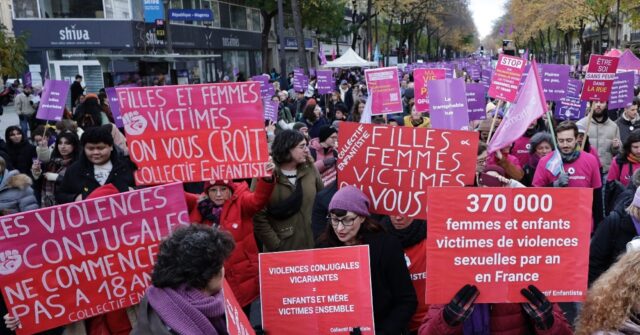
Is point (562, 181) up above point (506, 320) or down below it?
above

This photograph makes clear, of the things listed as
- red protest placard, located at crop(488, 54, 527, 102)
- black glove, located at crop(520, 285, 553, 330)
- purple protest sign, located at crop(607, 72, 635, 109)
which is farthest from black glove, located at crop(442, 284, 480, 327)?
purple protest sign, located at crop(607, 72, 635, 109)

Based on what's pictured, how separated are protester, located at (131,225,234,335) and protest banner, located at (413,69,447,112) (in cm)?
733

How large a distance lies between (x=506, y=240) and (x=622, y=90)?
851 cm

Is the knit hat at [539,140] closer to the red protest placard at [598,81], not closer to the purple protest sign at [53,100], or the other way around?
the red protest placard at [598,81]

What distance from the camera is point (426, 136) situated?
13.0 feet

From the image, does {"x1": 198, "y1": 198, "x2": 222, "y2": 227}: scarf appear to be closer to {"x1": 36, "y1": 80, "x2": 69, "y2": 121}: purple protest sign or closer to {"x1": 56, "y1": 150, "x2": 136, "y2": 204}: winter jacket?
{"x1": 56, "y1": 150, "x2": 136, "y2": 204}: winter jacket

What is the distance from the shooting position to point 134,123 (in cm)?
436

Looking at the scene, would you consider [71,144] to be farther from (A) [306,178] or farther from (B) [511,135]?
(B) [511,135]

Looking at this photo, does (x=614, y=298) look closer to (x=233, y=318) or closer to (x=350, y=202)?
(x=350, y=202)

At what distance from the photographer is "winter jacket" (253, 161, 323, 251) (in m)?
4.68

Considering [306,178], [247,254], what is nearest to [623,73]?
[306,178]

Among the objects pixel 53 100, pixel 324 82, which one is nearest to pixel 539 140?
pixel 53 100

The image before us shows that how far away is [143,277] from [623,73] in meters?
9.13

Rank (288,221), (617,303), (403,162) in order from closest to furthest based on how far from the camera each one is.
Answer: (617,303) < (403,162) < (288,221)
